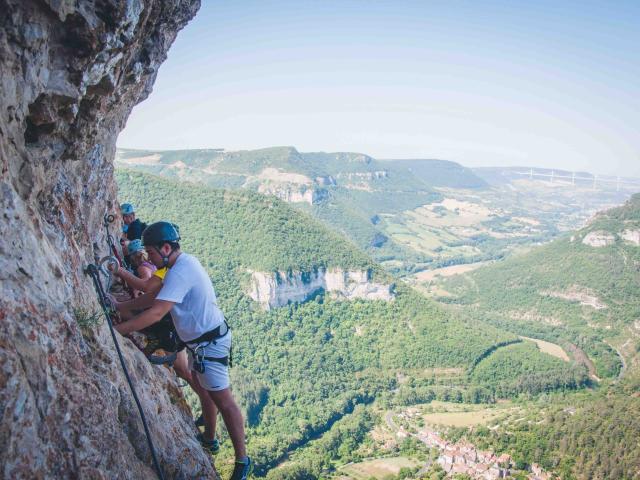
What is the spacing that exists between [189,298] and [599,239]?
124508 millimetres

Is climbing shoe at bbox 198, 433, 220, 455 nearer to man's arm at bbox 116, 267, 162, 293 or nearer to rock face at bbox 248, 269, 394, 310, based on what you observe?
man's arm at bbox 116, 267, 162, 293

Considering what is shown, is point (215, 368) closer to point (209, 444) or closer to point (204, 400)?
point (204, 400)

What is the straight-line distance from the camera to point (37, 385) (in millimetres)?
3607

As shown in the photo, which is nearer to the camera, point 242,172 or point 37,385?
point 37,385

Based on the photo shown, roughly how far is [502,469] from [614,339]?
6140cm

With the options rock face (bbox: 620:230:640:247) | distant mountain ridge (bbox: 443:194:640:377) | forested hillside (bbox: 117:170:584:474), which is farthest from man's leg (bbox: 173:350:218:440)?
rock face (bbox: 620:230:640:247)

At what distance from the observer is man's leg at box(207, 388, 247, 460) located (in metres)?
5.88

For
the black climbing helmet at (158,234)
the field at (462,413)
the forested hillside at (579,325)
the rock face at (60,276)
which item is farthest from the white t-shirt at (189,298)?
the field at (462,413)

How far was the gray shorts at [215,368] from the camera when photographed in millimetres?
5699

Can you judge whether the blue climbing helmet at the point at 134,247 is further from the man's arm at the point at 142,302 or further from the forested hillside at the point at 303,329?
the forested hillside at the point at 303,329

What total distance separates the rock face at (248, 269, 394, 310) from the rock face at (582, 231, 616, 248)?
2657 inches

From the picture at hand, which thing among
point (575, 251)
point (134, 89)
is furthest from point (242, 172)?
point (134, 89)

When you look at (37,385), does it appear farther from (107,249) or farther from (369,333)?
(369,333)

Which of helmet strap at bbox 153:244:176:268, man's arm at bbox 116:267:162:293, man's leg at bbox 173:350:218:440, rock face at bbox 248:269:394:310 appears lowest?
rock face at bbox 248:269:394:310
